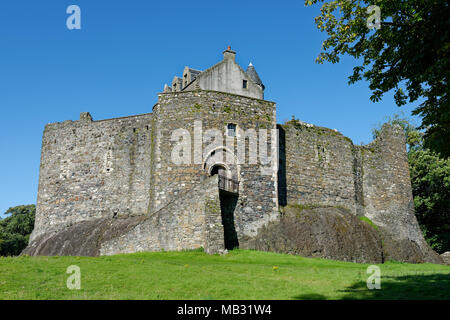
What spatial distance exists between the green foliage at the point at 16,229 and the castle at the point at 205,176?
67.1ft

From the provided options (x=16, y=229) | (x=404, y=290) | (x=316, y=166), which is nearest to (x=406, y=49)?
(x=404, y=290)

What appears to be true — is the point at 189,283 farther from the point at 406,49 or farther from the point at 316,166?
the point at 316,166

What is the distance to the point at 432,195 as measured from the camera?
44312 mm

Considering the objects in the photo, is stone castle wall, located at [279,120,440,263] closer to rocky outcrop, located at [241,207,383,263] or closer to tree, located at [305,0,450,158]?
rocky outcrop, located at [241,207,383,263]

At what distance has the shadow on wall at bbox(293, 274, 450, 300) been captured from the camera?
12.4 metres

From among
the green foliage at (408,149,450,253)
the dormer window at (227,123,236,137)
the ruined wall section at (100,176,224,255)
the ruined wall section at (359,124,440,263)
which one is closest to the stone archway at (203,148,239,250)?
the dormer window at (227,123,236,137)

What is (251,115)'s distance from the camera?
32.0 m

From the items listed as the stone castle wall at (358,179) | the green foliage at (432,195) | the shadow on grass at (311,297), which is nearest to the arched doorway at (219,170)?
the stone castle wall at (358,179)

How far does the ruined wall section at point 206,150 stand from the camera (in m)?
29.7

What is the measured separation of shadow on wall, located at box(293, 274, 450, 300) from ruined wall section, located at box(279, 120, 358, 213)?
18.3 metres

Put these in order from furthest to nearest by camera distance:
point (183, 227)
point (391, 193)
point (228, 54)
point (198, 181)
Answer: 1. point (391, 193)
2. point (228, 54)
3. point (198, 181)
4. point (183, 227)

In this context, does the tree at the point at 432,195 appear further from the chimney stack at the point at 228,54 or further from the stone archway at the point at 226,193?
the stone archway at the point at 226,193

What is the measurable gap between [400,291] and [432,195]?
34142mm
